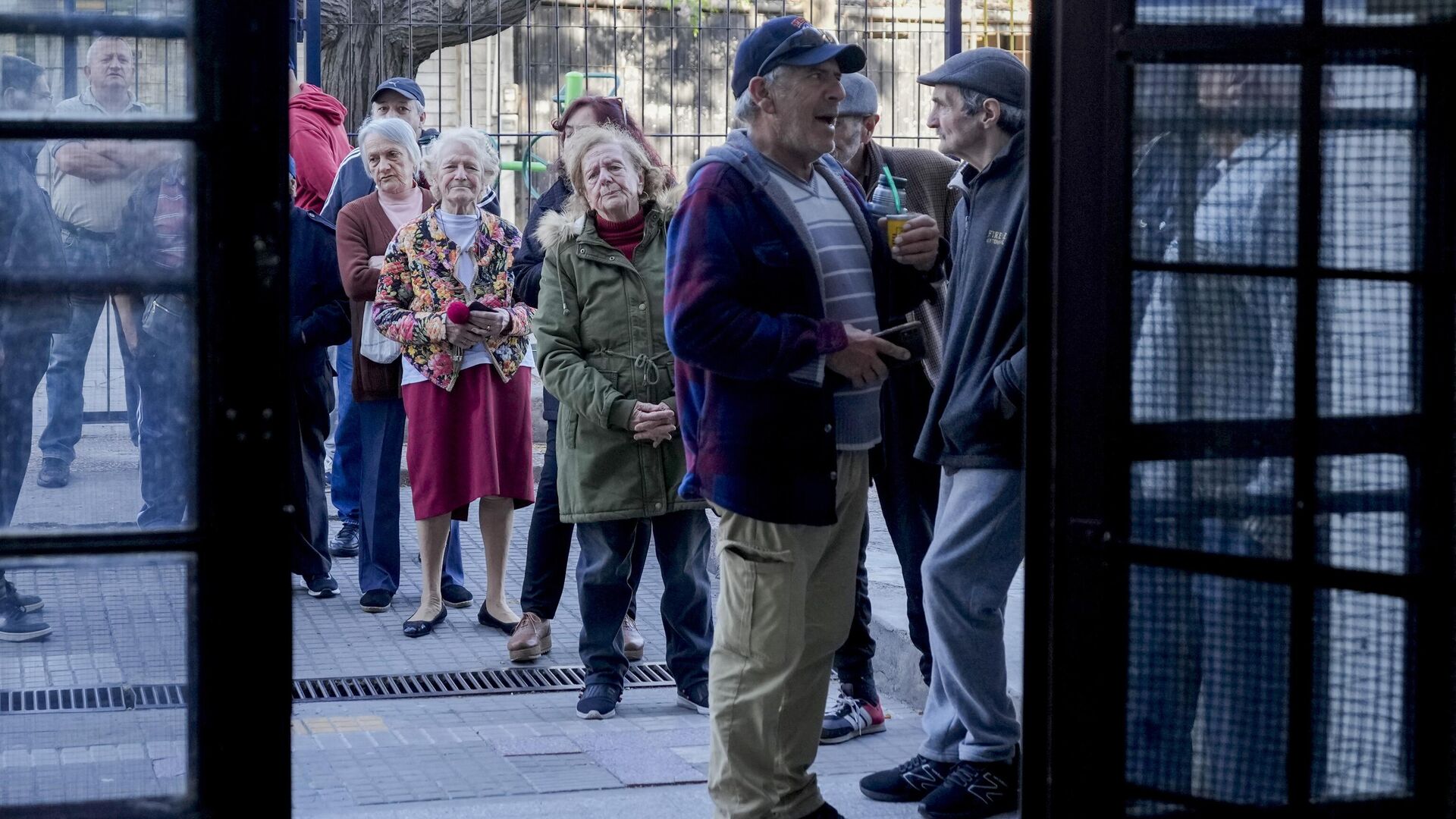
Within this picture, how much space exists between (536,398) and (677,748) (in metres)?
6.45

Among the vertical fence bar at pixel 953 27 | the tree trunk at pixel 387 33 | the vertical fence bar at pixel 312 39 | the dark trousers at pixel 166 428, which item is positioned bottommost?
the dark trousers at pixel 166 428

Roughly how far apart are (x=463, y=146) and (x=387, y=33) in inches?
203

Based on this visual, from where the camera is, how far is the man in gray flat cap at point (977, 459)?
4.05 meters

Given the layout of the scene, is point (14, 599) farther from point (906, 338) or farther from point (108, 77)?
point (906, 338)

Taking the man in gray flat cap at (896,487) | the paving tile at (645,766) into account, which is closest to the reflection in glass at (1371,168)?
the man in gray flat cap at (896,487)

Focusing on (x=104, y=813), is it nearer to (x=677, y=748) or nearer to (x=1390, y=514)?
(x=1390, y=514)

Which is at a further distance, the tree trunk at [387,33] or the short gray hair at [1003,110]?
the tree trunk at [387,33]

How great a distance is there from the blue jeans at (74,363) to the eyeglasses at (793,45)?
5.80ft

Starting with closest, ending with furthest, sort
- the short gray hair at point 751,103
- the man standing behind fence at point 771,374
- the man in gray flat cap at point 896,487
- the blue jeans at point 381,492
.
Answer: the man standing behind fence at point 771,374
the short gray hair at point 751,103
the man in gray flat cap at point 896,487
the blue jeans at point 381,492

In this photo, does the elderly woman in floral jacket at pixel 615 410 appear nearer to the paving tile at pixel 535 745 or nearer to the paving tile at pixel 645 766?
the paving tile at pixel 535 745

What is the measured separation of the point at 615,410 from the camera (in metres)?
5.22

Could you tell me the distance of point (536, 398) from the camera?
11.2m

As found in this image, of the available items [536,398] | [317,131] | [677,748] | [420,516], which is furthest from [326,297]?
[536,398]

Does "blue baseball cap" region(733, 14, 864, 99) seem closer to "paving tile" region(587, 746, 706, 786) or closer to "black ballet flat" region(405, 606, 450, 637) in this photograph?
"paving tile" region(587, 746, 706, 786)
